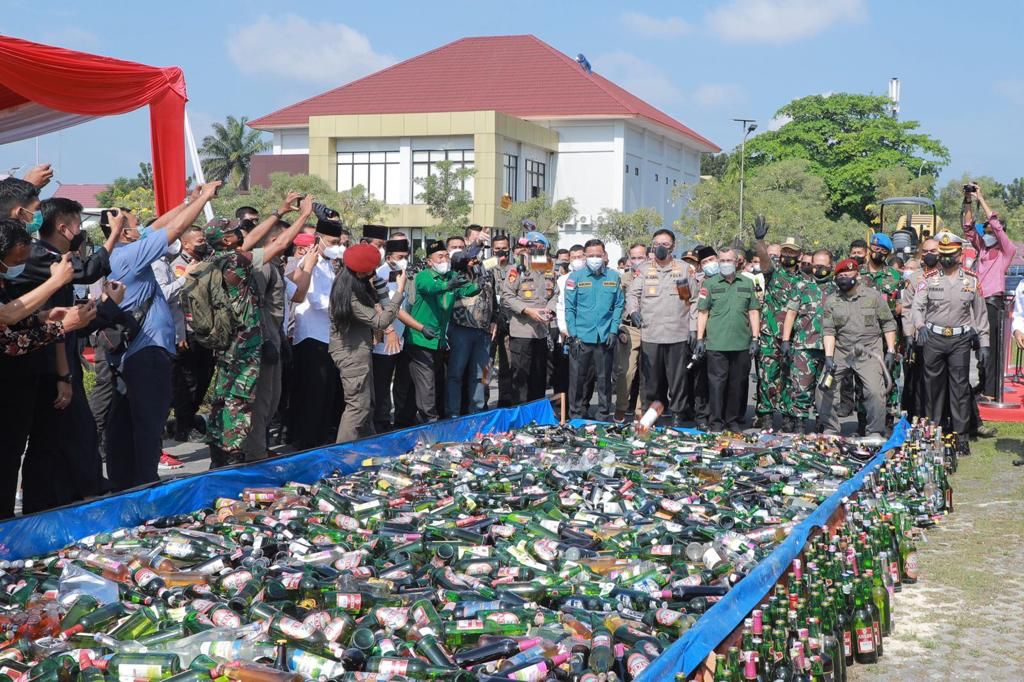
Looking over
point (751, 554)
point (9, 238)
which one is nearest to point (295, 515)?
point (9, 238)

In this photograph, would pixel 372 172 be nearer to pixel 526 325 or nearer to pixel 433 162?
pixel 433 162

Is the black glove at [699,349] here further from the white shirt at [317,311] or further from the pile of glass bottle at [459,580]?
the white shirt at [317,311]

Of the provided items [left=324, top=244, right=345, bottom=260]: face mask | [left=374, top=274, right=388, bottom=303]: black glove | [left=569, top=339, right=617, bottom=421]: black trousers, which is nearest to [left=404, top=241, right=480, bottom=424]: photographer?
[left=324, top=244, right=345, bottom=260]: face mask

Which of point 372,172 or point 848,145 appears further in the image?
point 848,145

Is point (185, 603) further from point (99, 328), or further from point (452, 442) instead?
point (452, 442)

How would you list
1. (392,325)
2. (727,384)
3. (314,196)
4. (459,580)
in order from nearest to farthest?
(459,580)
(392,325)
(727,384)
(314,196)

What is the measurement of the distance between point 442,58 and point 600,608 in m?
56.0

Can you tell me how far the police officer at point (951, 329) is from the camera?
1055cm

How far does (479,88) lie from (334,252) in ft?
155

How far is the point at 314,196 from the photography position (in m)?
40.6

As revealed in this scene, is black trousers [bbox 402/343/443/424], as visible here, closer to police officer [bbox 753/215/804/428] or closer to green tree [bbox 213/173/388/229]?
police officer [bbox 753/215/804/428]

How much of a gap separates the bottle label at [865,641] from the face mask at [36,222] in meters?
4.90

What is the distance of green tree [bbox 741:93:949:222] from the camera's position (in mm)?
64562

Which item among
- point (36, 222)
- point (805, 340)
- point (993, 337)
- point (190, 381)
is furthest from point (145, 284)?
point (993, 337)
